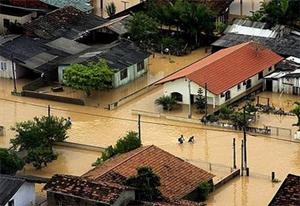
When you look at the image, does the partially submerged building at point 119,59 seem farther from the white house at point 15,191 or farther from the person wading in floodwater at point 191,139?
the white house at point 15,191

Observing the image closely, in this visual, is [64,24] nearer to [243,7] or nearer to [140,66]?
[140,66]

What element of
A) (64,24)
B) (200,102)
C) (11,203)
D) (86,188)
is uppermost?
(64,24)

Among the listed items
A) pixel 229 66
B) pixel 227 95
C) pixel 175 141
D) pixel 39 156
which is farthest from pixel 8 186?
pixel 229 66

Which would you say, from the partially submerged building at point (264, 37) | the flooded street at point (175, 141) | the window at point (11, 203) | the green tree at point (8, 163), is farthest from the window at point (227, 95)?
the window at point (11, 203)

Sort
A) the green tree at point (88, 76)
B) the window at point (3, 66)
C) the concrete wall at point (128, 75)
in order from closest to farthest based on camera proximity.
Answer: the green tree at point (88, 76) → the concrete wall at point (128, 75) → the window at point (3, 66)

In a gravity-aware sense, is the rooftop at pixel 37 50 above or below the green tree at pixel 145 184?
above

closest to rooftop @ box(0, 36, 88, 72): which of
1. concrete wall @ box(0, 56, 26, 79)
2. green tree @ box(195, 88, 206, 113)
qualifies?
concrete wall @ box(0, 56, 26, 79)
